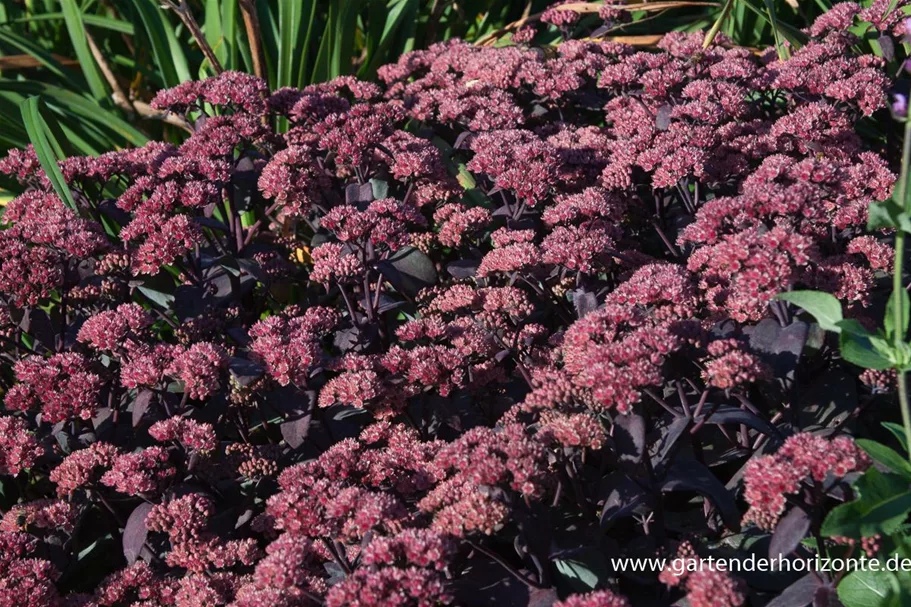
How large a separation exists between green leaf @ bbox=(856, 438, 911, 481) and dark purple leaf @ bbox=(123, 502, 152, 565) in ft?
7.27

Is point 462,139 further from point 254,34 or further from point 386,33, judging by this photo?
point 386,33

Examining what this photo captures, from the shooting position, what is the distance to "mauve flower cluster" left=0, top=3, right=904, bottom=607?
2623 mm

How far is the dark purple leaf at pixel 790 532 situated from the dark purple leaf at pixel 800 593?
5.7 inches

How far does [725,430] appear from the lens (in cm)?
319

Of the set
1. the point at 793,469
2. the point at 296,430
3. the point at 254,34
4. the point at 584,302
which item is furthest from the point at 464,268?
the point at 254,34

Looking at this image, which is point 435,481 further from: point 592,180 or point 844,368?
point 592,180

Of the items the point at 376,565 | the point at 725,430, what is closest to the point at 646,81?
the point at 725,430

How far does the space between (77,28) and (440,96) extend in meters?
3.04

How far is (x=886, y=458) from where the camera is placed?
2.41 meters

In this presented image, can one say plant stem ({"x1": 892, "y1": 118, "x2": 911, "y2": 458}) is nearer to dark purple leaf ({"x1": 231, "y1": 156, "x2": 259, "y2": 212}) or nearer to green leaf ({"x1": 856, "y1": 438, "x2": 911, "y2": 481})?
green leaf ({"x1": 856, "y1": 438, "x2": 911, "y2": 481})

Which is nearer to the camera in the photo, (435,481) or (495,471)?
(495,471)


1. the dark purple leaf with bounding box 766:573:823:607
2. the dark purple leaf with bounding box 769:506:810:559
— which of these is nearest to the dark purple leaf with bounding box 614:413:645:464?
the dark purple leaf with bounding box 769:506:810:559

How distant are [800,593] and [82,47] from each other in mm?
5791

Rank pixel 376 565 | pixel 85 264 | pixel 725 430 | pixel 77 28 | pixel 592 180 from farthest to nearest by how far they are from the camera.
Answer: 1. pixel 77 28
2. pixel 592 180
3. pixel 85 264
4. pixel 725 430
5. pixel 376 565
